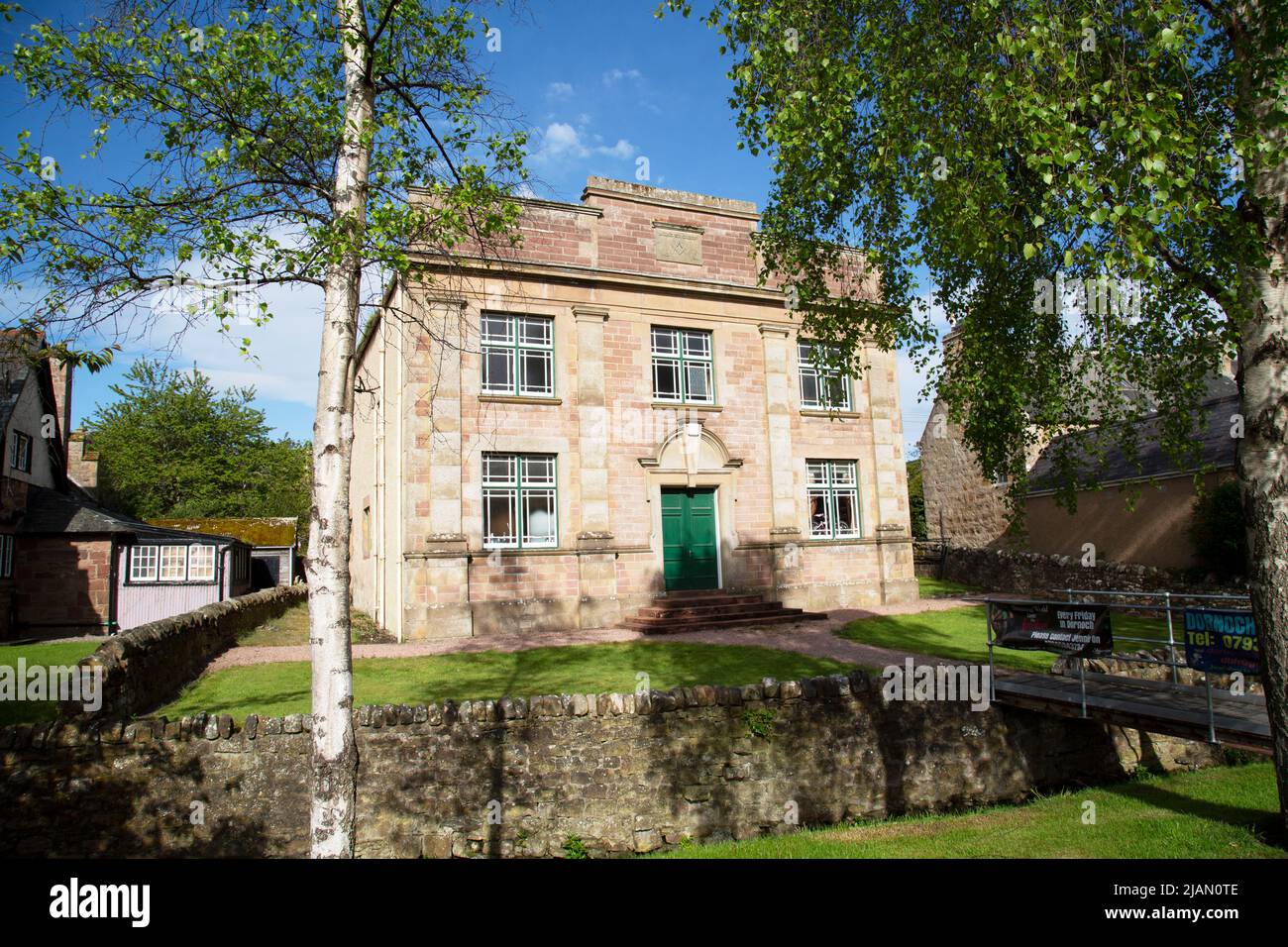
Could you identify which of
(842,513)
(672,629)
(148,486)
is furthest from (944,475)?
(148,486)

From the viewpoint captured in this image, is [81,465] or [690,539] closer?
[690,539]

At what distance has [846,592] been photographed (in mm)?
20109

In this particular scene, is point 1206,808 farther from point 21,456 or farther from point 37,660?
point 21,456

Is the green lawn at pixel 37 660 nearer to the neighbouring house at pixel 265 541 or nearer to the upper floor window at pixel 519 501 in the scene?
the upper floor window at pixel 519 501

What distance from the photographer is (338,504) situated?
5.63m

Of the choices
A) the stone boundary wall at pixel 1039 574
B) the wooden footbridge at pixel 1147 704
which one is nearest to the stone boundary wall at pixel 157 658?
the wooden footbridge at pixel 1147 704

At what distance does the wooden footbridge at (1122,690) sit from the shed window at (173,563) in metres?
22.8

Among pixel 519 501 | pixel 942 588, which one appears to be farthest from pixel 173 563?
pixel 942 588

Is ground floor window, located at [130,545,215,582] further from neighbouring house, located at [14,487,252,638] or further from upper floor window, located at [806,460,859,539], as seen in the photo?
upper floor window, located at [806,460,859,539]

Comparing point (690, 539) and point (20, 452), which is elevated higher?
point (20, 452)

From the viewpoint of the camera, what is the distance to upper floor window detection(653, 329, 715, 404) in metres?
19.3

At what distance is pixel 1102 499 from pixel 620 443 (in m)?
16.5

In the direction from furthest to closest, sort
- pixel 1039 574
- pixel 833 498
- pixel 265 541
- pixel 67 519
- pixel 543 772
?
pixel 265 541 → pixel 1039 574 → pixel 67 519 → pixel 833 498 → pixel 543 772
